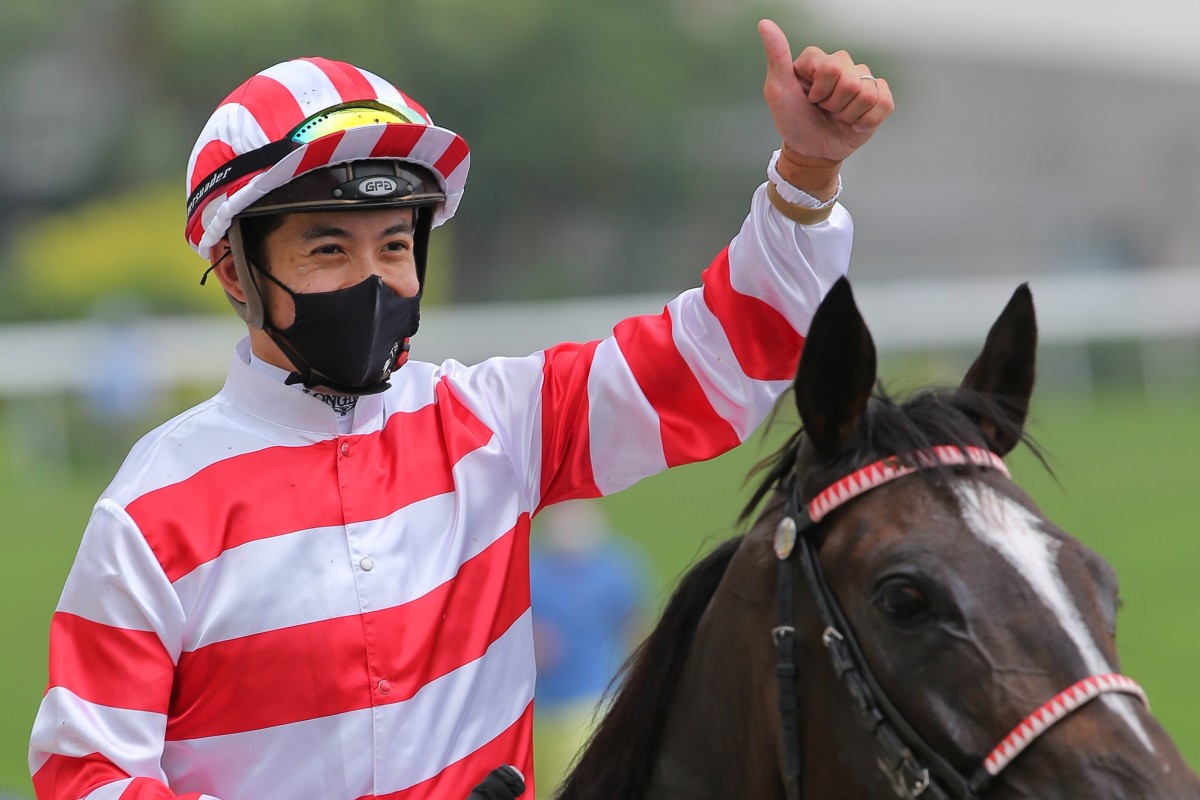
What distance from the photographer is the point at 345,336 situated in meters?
2.18

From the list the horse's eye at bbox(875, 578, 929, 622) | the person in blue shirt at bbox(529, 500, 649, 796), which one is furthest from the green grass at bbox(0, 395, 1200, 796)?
the horse's eye at bbox(875, 578, 929, 622)

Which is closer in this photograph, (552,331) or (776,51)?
(776,51)

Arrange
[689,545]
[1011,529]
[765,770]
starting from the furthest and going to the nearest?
1. [689,545]
2. [765,770]
3. [1011,529]

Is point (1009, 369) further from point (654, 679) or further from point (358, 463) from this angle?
point (358, 463)

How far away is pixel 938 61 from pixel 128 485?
37734 millimetres

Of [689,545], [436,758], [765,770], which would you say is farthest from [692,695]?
[689,545]

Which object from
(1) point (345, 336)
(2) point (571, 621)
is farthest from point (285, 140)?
(2) point (571, 621)

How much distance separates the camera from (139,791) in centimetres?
194

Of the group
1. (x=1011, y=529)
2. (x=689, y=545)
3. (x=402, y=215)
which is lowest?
(x=689, y=545)

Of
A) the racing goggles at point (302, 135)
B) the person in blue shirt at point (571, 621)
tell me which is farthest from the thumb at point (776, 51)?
the person in blue shirt at point (571, 621)

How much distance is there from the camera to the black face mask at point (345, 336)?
2.18 m

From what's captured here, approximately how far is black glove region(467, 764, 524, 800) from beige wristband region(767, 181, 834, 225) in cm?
88

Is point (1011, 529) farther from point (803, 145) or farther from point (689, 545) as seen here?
point (689, 545)

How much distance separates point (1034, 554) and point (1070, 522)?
10.7 metres
